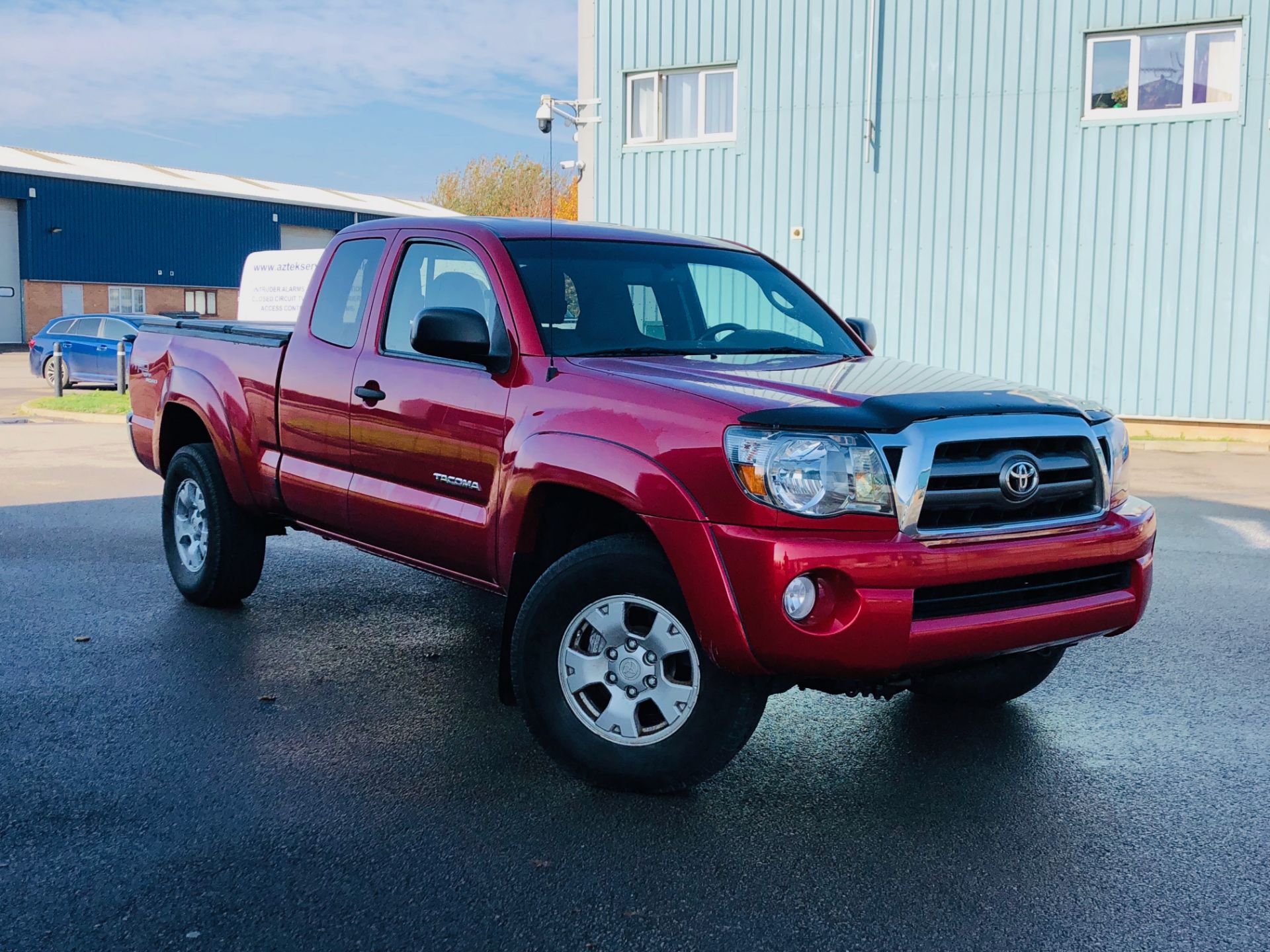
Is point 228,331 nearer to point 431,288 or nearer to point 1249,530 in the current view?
point 431,288

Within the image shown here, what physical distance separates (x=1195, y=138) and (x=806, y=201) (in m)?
4.86

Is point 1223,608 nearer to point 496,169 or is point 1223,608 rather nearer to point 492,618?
point 492,618

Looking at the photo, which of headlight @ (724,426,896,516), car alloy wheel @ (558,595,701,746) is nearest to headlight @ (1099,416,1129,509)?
headlight @ (724,426,896,516)

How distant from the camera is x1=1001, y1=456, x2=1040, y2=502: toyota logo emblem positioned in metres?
3.97

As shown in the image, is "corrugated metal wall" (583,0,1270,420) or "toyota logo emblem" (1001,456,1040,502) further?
"corrugated metal wall" (583,0,1270,420)

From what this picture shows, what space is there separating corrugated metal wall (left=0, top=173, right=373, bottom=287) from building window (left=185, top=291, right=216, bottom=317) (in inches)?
18.6

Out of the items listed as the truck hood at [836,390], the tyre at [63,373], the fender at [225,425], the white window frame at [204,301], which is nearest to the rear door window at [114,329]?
the tyre at [63,373]

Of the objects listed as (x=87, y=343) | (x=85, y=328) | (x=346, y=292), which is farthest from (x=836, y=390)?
(x=85, y=328)

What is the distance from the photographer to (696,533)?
3873 millimetres

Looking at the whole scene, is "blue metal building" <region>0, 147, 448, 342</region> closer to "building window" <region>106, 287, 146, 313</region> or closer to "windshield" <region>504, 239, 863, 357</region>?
"building window" <region>106, 287, 146, 313</region>

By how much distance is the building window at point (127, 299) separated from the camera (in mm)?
49969

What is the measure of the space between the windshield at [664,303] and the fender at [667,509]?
0.55 m

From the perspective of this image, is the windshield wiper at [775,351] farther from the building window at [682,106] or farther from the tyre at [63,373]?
the tyre at [63,373]

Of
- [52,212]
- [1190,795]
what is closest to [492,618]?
[1190,795]
